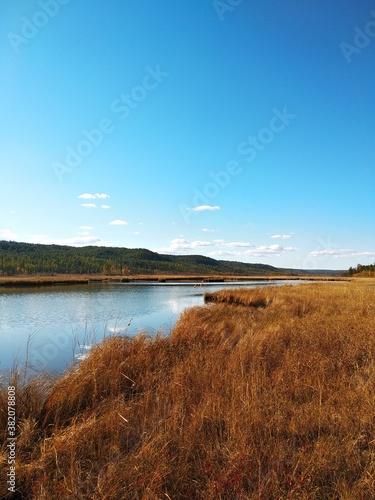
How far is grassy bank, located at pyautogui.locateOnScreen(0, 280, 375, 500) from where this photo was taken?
3229 millimetres

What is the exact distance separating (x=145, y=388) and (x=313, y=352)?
3.84m

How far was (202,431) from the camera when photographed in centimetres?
421

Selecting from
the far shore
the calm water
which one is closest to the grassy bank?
the calm water

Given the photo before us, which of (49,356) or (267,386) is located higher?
(267,386)

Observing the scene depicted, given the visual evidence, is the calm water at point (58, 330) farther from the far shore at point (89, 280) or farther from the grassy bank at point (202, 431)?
the far shore at point (89, 280)

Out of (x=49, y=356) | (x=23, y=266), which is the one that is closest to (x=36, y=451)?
(x=49, y=356)

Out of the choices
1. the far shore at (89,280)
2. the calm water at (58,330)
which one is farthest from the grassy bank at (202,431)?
the far shore at (89,280)

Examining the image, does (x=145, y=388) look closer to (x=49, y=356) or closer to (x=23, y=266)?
(x=49, y=356)

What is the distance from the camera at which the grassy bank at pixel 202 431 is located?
3.23 m

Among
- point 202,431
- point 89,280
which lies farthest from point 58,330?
point 89,280

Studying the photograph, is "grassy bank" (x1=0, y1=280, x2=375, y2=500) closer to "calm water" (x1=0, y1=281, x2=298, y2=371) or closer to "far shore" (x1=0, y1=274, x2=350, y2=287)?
"calm water" (x1=0, y1=281, x2=298, y2=371)

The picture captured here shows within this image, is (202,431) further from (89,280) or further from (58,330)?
(89,280)

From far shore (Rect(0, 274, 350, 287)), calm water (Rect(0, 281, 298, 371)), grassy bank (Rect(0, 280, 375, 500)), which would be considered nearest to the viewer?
grassy bank (Rect(0, 280, 375, 500))

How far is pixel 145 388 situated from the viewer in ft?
21.0
